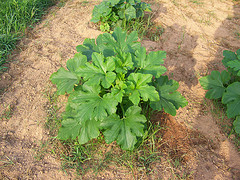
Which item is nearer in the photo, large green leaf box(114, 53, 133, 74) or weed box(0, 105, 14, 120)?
large green leaf box(114, 53, 133, 74)

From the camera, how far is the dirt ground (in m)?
2.47

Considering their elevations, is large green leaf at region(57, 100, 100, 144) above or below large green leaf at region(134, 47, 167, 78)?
below

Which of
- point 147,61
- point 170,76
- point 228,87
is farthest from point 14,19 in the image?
point 228,87

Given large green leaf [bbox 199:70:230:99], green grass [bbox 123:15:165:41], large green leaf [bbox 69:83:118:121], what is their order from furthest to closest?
green grass [bbox 123:15:165:41] < large green leaf [bbox 199:70:230:99] < large green leaf [bbox 69:83:118:121]

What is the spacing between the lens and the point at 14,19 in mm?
4316

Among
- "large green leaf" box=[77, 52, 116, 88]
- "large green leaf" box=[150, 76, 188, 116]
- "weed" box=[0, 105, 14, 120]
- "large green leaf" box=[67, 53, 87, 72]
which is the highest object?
"large green leaf" box=[77, 52, 116, 88]

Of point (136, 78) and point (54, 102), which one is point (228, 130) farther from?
point (54, 102)

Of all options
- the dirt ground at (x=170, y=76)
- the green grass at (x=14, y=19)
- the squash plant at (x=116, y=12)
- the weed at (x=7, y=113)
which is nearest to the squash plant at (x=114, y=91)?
the dirt ground at (x=170, y=76)

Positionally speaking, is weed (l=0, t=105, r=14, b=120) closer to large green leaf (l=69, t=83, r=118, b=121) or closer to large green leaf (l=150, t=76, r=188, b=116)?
large green leaf (l=69, t=83, r=118, b=121)

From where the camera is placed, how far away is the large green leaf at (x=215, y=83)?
2.99 m

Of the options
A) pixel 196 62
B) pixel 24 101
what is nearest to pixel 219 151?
pixel 196 62

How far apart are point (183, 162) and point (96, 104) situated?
1.35 meters

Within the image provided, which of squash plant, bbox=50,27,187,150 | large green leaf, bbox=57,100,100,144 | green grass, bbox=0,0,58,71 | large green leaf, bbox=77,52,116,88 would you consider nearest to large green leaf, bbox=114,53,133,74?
squash plant, bbox=50,27,187,150

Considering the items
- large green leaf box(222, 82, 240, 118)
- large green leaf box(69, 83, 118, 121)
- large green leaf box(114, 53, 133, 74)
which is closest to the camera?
large green leaf box(69, 83, 118, 121)
